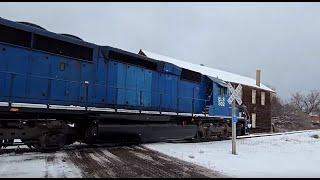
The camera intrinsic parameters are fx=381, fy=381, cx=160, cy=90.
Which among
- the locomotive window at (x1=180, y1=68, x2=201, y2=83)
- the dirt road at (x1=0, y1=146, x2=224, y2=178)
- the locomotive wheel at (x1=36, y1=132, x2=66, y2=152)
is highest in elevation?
the locomotive window at (x1=180, y1=68, x2=201, y2=83)

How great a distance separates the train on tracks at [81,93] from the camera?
12.0 metres

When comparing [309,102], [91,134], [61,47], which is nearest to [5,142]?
[91,134]

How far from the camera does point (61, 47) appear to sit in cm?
1366

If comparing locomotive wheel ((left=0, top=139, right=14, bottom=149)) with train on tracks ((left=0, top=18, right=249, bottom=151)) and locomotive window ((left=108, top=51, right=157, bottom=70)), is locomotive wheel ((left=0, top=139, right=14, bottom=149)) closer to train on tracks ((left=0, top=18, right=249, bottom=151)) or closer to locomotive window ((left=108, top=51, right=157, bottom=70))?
train on tracks ((left=0, top=18, right=249, bottom=151))

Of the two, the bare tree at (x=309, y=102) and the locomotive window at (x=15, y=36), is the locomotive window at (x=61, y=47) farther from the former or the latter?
the bare tree at (x=309, y=102)

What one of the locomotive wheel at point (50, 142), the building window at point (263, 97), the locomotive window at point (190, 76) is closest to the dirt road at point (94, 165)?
the locomotive wheel at point (50, 142)

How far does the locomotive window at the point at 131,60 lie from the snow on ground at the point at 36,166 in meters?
5.31

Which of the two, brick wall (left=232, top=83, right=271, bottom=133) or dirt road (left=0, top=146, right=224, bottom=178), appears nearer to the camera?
dirt road (left=0, top=146, right=224, bottom=178)

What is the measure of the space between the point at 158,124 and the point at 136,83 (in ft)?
6.93

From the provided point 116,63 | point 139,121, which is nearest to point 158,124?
point 139,121

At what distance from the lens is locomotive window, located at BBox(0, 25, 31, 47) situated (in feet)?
38.4

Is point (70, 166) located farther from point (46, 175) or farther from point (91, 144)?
point (91, 144)

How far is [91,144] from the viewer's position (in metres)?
14.6

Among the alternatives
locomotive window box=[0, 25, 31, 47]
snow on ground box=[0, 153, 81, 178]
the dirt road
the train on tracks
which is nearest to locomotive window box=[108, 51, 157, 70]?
the train on tracks
